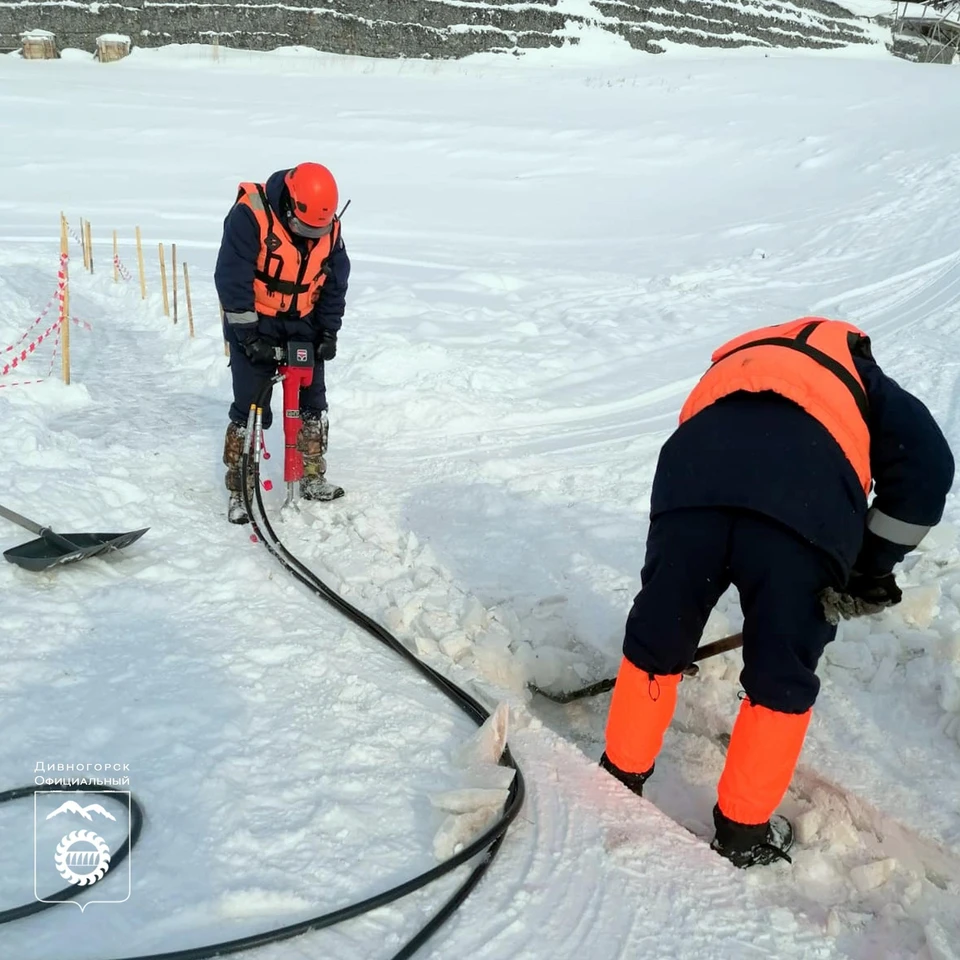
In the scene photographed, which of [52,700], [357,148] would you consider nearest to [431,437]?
[52,700]

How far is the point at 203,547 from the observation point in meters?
4.04

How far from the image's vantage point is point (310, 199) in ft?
13.1

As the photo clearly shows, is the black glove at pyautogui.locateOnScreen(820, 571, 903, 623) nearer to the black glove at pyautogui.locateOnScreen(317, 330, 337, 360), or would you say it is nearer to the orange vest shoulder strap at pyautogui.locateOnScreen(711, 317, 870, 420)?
the orange vest shoulder strap at pyautogui.locateOnScreen(711, 317, 870, 420)

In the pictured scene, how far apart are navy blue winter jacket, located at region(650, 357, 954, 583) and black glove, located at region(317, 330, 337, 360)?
2626 millimetres

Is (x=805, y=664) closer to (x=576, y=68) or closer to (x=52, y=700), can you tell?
(x=52, y=700)

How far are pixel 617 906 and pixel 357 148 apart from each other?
15.0 meters

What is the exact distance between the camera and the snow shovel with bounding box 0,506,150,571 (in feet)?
11.3

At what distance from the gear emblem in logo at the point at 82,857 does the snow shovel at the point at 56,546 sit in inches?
56.8

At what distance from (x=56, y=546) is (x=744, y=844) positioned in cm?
284

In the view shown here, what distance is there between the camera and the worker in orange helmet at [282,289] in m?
4.10

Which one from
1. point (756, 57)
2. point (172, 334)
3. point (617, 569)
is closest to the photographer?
point (617, 569)

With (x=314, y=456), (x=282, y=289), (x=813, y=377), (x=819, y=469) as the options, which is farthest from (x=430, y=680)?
(x=282, y=289)

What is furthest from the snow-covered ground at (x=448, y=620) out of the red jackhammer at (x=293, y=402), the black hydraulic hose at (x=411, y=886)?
the red jackhammer at (x=293, y=402)

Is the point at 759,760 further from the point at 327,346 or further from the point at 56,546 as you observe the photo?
the point at 327,346
